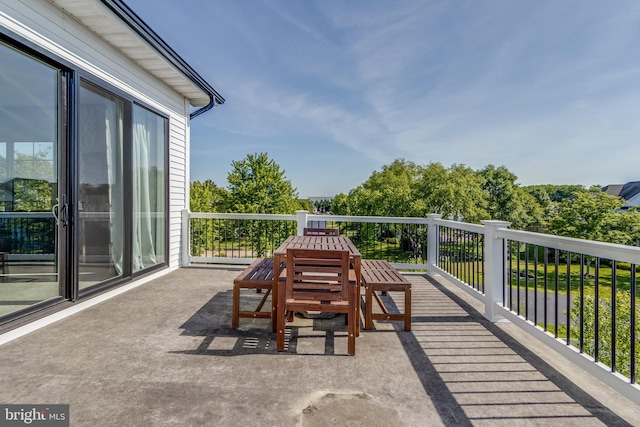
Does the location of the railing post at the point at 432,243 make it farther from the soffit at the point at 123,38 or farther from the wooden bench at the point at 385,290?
the soffit at the point at 123,38

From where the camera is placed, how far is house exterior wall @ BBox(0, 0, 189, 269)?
2703 millimetres

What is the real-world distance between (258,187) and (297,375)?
23085mm

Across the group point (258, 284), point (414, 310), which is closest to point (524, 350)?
point (414, 310)

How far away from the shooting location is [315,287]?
7.87ft

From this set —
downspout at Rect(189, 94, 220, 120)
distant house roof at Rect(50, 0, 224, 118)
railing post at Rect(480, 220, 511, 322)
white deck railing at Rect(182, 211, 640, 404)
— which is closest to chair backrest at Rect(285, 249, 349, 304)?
white deck railing at Rect(182, 211, 640, 404)

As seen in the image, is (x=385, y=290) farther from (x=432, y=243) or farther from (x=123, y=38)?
(x=123, y=38)

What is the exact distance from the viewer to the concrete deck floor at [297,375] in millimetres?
1633

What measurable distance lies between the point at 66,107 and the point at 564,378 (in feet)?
15.6

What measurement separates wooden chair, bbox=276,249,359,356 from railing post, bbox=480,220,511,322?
62.7 inches

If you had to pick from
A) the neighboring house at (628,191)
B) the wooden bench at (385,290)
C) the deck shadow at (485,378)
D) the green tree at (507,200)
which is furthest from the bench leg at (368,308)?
the neighboring house at (628,191)

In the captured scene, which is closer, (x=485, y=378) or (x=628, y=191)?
(x=485, y=378)

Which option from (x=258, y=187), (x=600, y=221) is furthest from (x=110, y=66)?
(x=600, y=221)

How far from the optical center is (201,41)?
27.3 ft

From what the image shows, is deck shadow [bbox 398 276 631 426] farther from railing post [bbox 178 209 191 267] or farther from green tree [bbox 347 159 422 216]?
green tree [bbox 347 159 422 216]
